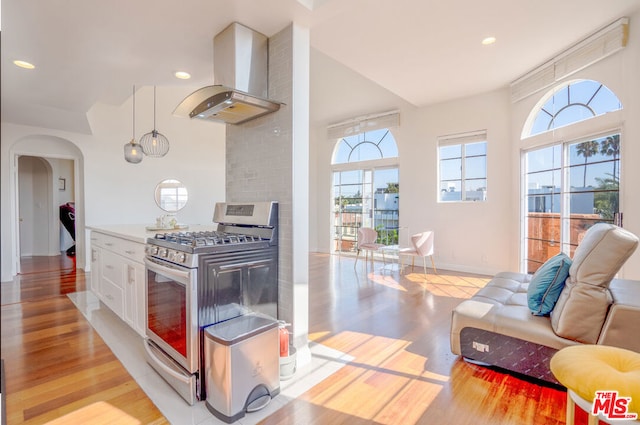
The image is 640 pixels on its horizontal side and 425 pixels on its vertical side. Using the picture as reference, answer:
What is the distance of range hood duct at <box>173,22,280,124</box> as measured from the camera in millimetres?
2484

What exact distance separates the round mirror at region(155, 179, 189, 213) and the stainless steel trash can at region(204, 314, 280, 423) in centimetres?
535

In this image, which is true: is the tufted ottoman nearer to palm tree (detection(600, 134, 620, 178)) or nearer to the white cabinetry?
the white cabinetry

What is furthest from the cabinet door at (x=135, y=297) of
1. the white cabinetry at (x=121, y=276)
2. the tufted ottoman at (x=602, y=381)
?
the tufted ottoman at (x=602, y=381)

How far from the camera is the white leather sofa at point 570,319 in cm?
194

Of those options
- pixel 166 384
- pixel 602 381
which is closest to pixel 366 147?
pixel 166 384

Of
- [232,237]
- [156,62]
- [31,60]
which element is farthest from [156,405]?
[31,60]

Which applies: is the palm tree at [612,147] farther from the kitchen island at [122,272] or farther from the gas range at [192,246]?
the kitchen island at [122,272]

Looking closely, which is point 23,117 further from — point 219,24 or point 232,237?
point 232,237

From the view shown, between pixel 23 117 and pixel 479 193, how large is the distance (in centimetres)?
691

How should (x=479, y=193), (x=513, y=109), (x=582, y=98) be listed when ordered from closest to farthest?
(x=582, y=98), (x=513, y=109), (x=479, y=193)

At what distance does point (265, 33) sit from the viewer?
268 cm

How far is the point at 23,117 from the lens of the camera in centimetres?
479

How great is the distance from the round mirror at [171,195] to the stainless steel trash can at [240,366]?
5346 mm

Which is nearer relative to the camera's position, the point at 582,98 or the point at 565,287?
the point at 565,287
